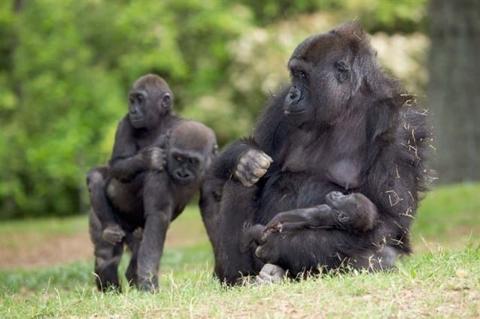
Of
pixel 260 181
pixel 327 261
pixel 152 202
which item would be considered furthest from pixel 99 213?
pixel 327 261

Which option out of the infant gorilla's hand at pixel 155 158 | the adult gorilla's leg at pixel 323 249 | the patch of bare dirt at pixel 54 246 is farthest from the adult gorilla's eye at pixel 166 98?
→ the patch of bare dirt at pixel 54 246

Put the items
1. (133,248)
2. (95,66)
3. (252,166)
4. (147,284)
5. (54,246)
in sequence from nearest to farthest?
1. (252,166)
2. (147,284)
3. (133,248)
4. (54,246)
5. (95,66)

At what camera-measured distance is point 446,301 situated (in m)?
5.34

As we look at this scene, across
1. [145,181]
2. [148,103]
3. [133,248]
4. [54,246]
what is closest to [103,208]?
[133,248]

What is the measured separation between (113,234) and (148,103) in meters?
1.22

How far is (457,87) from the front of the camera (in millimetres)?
19578

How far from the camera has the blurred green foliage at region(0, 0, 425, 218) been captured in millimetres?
23156

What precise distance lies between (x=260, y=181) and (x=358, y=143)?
2.54 feet

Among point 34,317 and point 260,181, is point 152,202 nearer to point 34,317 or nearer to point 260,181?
point 260,181

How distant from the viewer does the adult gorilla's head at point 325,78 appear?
673cm

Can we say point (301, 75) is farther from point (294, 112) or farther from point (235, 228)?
point (235, 228)

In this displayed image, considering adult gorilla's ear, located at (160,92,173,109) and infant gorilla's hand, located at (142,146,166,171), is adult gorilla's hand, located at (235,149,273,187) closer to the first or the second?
infant gorilla's hand, located at (142,146,166,171)

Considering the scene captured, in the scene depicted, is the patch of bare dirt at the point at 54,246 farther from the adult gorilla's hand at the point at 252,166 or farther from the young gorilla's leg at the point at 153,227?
the adult gorilla's hand at the point at 252,166

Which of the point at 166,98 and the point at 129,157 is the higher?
the point at 166,98
